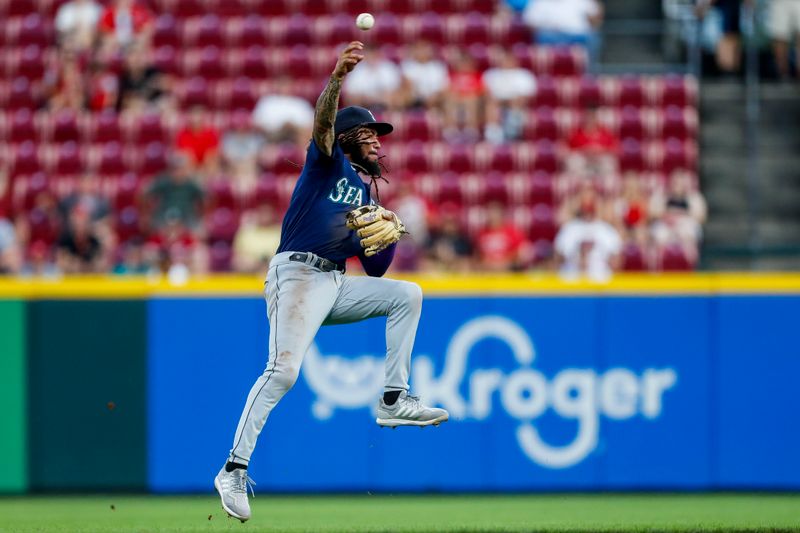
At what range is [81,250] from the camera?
488 inches

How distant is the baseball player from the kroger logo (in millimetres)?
2727

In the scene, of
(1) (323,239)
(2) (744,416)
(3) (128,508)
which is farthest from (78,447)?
(2) (744,416)

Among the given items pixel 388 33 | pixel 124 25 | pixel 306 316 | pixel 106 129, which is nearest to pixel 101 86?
pixel 106 129

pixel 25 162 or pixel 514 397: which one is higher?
pixel 25 162

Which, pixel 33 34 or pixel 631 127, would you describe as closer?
pixel 631 127

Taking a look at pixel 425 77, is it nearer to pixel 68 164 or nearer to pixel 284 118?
pixel 284 118

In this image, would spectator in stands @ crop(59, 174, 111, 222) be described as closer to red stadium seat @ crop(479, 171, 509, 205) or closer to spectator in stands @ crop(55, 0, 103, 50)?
spectator in stands @ crop(55, 0, 103, 50)

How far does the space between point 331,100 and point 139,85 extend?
27.8ft

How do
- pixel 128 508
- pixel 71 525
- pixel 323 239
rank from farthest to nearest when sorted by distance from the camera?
1. pixel 128 508
2. pixel 71 525
3. pixel 323 239

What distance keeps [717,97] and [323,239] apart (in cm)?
895

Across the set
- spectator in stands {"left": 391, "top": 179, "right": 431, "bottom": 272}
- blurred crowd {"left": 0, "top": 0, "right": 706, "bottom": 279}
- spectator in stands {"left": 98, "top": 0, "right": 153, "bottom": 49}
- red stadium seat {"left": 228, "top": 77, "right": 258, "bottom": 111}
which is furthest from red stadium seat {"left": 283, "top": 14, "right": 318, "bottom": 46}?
spectator in stands {"left": 391, "top": 179, "right": 431, "bottom": 272}

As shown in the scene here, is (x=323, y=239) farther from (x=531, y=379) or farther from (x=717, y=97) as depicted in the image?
(x=717, y=97)

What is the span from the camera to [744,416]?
9.95m

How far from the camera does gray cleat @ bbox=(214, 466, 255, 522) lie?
686cm
